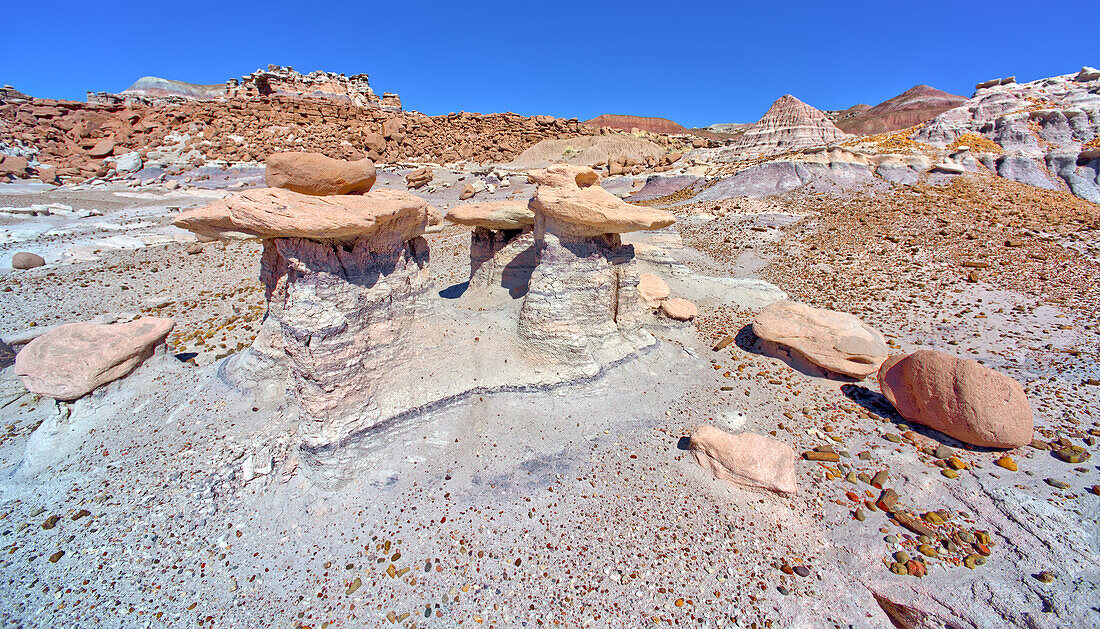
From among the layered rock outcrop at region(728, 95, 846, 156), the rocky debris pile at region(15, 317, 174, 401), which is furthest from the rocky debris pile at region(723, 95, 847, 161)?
the rocky debris pile at region(15, 317, 174, 401)

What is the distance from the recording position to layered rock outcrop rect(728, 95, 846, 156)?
24875 millimetres

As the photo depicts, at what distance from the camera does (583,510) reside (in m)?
4.53

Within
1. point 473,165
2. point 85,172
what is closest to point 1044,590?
point 473,165

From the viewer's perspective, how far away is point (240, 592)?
3803 mm

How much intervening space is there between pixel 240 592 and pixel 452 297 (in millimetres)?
6813

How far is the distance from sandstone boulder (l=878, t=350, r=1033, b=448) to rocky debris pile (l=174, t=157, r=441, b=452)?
7.05 meters

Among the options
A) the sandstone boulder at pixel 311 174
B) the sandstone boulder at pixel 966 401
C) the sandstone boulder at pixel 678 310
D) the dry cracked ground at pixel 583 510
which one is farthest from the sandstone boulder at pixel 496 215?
the sandstone boulder at pixel 966 401

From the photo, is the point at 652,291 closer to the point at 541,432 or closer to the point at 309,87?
the point at 541,432

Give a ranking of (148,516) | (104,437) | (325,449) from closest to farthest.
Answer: (148,516)
(325,449)
(104,437)

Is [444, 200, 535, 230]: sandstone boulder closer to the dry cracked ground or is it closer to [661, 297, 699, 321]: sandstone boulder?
[661, 297, 699, 321]: sandstone boulder

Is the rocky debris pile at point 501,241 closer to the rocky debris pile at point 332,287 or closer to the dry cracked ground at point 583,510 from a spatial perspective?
the rocky debris pile at point 332,287

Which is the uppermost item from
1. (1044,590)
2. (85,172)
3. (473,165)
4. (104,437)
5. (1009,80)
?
(1009,80)

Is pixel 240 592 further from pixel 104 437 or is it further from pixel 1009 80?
pixel 1009 80

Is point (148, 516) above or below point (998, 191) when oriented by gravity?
below
